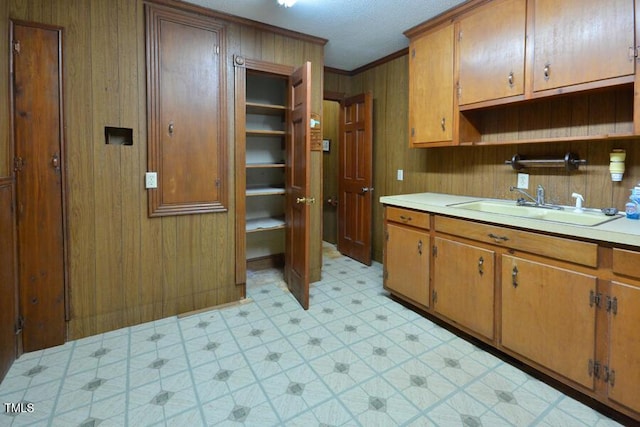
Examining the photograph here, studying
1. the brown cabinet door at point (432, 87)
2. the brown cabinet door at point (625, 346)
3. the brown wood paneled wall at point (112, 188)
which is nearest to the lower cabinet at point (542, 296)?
the brown cabinet door at point (625, 346)

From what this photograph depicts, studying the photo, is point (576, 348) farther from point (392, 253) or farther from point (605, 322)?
point (392, 253)

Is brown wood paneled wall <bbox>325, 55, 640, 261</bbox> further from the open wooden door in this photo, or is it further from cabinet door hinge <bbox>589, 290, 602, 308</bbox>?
the open wooden door

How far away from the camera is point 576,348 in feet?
5.71

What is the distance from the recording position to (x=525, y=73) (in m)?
2.23

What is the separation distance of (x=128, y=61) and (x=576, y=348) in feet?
11.1

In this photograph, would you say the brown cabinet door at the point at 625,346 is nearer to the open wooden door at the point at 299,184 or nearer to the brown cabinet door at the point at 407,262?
the brown cabinet door at the point at 407,262

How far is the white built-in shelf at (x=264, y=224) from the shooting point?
329 cm

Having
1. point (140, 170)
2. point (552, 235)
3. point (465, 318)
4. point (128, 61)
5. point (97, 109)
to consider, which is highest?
point (128, 61)

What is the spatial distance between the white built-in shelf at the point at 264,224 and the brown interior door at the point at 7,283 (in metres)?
1.68

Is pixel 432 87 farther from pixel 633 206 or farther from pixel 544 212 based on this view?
pixel 633 206

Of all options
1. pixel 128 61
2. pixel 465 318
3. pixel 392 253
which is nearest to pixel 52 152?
pixel 128 61

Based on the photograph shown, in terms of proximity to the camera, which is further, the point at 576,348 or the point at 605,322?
the point at 576,348

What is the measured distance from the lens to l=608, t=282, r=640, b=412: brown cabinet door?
1536 millimetres

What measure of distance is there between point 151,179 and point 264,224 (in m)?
1.22
